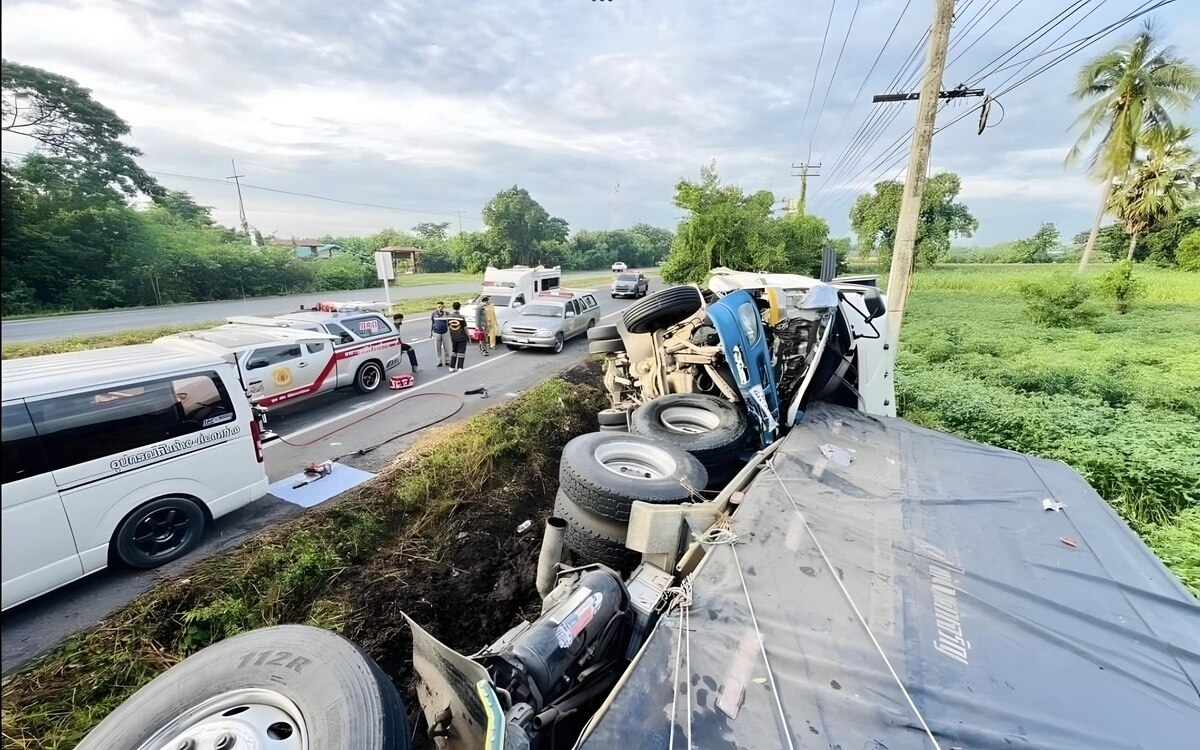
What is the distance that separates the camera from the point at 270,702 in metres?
2.17

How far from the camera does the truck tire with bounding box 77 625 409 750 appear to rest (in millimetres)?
2021

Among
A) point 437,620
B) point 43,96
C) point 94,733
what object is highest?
point 43,96

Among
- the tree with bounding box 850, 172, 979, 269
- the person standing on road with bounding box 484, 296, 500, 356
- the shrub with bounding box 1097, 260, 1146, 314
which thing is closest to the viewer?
the person standing on road with bounding box 484, 296, 500, 356

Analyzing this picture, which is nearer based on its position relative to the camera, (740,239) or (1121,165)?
(740,239)

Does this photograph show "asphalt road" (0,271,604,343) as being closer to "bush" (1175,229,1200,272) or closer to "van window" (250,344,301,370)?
"van window" (250,344,301,370)

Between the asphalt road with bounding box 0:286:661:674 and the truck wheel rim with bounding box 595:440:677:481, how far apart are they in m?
3.15

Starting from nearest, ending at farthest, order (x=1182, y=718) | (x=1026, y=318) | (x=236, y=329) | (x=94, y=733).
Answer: (x=1182, y=718)
(x=94, y=733)
(x=236, y=329)
(x=1026, y=318)

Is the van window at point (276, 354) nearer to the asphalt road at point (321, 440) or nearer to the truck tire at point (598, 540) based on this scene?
the asphalt road at point (321, 440)

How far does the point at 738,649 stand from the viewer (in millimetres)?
2094

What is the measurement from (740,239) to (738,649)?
67.0 feet

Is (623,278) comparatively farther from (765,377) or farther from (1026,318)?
(765,377)

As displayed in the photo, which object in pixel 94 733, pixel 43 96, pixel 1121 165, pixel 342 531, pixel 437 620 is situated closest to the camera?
pixel 43 96

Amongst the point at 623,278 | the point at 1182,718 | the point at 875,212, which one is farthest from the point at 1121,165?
the point at 1182,718

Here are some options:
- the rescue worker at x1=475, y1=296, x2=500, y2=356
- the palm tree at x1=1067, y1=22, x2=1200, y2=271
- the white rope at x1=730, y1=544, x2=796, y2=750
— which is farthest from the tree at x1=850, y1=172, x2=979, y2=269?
the white rope at x1=730, y1=544, x2=796, y2=750
